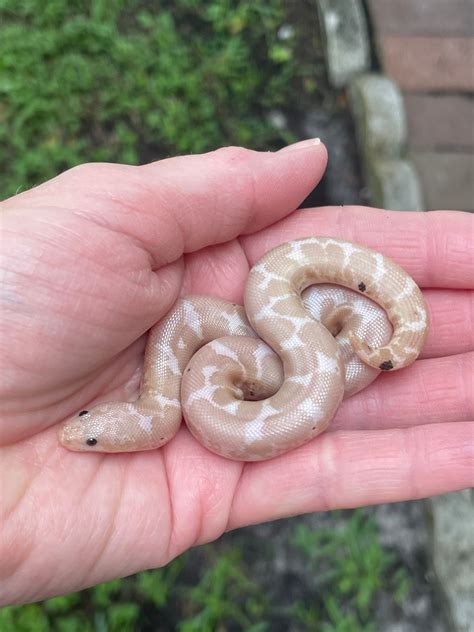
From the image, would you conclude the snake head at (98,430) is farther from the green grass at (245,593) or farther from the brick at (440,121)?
the brick at (440,121)

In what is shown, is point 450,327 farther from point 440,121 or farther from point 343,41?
point 343,41

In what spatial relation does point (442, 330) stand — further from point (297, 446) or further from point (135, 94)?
point (135, 94)

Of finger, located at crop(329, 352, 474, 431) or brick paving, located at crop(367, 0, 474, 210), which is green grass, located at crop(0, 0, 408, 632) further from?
finger, located at crop(329, 352, 474, 431)

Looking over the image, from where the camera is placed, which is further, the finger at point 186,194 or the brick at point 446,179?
the brick at point 446,179

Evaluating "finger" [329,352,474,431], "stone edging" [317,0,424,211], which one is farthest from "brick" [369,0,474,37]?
"finger" [329,352,474,431]

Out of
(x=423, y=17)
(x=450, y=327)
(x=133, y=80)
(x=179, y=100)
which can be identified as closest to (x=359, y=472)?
(x=450, y=327)

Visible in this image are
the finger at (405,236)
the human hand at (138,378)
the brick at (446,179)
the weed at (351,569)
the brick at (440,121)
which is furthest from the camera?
the brick at (440,121)

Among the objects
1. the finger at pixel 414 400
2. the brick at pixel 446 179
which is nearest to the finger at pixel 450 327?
the finger at pixel 414 400

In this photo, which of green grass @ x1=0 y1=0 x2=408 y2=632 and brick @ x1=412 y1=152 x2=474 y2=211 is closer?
green grass @ x1=0 y1=0 x2=408 y2=632
